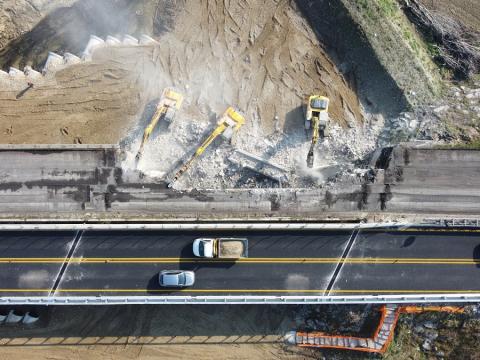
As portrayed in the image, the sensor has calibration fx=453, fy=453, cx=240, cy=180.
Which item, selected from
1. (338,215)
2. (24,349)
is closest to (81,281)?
(24,349)

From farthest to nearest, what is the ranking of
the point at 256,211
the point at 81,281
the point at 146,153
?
the point at 146,153
the point at 256,211
the point at 81,281

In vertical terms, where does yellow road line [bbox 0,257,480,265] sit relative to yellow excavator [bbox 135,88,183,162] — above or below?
below

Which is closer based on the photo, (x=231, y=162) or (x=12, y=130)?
(x=231, y=162)

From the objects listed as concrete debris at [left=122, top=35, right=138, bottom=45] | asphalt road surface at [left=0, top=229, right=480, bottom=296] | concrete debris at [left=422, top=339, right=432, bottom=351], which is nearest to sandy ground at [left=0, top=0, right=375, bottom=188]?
concrete debris at [left=122, top=35, right=138, bottom=45]

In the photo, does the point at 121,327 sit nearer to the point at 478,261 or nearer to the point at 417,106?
the point at 478,261

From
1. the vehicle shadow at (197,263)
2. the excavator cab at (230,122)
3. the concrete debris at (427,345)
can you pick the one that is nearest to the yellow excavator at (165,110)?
the excavator cab at (230,122)

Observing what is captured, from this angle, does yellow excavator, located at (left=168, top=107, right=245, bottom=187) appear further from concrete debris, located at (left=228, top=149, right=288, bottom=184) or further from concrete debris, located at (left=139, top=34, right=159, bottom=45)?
concrete debris, located at (left=139, top=34, right=159, bottom=45)

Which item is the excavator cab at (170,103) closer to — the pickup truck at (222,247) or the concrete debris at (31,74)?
the pickup truck at (222,247)
